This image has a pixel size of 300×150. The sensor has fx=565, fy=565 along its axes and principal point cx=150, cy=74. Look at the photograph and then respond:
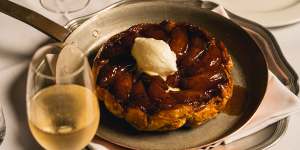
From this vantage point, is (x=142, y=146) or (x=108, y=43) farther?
(x=108, y=43)

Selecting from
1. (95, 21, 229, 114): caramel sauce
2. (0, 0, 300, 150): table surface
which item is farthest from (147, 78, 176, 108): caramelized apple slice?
(0, 0, 300, 150): table surface

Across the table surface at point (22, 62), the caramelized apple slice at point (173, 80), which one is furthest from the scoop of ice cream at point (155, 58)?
the table surface at point (22, 62)

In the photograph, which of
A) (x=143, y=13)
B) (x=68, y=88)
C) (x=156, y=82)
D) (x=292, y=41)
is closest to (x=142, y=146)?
(x=156, y=82)

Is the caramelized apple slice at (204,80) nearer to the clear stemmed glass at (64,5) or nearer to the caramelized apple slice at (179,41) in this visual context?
the caramelized apple slice at (179,41)

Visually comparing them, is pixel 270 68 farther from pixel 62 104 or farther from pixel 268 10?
pixel 62 104

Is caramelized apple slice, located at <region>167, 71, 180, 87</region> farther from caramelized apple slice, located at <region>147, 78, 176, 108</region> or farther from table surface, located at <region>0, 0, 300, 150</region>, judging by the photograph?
table surface, located at <region>0, 0, 300, 150</region>

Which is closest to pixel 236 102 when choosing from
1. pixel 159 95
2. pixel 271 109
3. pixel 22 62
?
pixel 271 109

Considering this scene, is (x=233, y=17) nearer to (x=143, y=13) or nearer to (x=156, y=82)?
(x=143, y=13)
